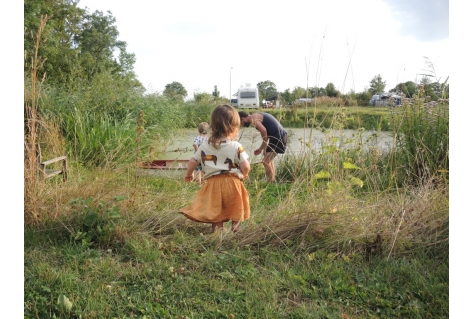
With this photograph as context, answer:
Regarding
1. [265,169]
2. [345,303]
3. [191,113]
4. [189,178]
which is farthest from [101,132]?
[191,113]

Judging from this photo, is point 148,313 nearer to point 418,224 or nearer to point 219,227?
point 219,227

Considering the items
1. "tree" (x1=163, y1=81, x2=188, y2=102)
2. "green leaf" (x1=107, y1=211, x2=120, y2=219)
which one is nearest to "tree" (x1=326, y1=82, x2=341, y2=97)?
"green leaf" (x1=107, y1=211, x2=120, y2=219)

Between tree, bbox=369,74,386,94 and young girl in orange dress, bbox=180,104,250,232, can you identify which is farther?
tree, bbox=369,74,386,94

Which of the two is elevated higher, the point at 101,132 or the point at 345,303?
the point at 101,132

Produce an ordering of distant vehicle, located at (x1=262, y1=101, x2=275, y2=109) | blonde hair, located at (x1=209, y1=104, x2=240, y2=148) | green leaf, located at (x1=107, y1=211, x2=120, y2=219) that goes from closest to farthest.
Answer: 1. green leaf, located at (x1=107, y1=211, x2=120, y2=219)
2. blonde hair, located at (x1=209, y1=104, x2=240, y2=148)
3. distant vehicle, located at (x1=262, y1=101, x2=275, y2=109)

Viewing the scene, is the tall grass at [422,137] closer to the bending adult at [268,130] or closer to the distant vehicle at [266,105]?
the bending adult at [268,130]

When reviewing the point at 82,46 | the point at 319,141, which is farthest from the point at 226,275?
the point at 82,46

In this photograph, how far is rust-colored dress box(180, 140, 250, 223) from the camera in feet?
11.4

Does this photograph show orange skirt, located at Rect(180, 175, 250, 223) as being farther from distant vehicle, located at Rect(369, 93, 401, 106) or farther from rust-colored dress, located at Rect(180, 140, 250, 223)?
distant vehicle, located at Rect(369, 93, 401, 106)

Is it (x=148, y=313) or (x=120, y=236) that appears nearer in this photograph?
(x=148, y=313)

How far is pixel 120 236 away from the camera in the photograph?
3.18 metres

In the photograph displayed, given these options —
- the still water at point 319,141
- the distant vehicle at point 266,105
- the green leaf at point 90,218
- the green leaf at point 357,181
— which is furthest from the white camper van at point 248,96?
the green leaf at point 90,218

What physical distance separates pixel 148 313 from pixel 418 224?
2003mm

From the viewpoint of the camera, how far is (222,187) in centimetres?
350
